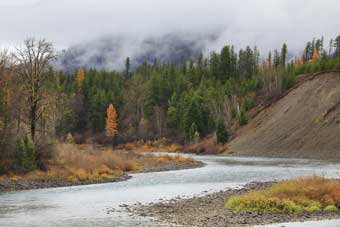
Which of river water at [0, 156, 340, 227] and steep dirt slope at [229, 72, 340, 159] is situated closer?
river water at [0, 156, 340, 227]

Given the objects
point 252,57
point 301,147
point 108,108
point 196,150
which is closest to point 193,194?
point 301,147

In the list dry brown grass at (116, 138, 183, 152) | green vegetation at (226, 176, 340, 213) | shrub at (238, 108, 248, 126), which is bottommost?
dry brown grass at (116, 138, 183, 152)

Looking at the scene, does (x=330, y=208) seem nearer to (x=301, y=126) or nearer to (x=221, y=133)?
(x=301, y=126)

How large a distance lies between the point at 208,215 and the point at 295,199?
556 cm

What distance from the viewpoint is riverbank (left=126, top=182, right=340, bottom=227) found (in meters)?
26.3

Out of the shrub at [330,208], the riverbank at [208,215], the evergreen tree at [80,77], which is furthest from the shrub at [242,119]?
the shrub at [330,208]

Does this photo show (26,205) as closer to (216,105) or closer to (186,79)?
(216,105)

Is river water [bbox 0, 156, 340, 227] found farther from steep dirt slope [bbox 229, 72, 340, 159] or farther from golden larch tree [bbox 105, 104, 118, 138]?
golden larch tree [bbox 105, 104, 118, 138]

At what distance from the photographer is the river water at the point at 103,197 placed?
27550mm

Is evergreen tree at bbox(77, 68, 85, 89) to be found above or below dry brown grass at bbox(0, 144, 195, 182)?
above

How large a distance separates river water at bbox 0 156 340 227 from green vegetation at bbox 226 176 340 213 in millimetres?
4671

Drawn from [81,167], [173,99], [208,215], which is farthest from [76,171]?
[173,99]

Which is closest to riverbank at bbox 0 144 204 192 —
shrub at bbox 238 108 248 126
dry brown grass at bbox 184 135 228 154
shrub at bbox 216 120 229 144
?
→ dry brown grass at bbox 184 135 228 154

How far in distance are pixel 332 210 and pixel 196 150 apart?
9390 centimetres
